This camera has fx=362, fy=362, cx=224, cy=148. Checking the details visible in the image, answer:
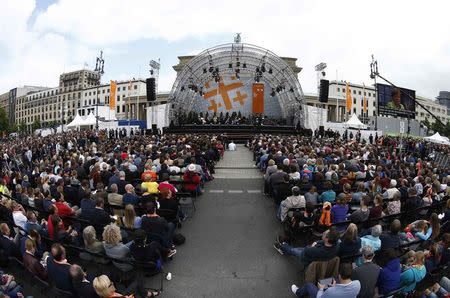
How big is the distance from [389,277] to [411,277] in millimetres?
418

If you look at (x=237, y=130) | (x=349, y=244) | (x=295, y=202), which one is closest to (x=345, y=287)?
(x=349, y=244)

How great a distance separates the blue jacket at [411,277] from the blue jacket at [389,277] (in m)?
0.17

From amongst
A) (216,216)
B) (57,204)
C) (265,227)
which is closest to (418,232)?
(265,227)

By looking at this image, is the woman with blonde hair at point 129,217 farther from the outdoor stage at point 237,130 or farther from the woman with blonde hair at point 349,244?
the outdoor stage at point 237,130

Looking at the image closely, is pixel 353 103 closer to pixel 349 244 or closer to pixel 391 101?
pixel 391 101

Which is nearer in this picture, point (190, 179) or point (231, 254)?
point (231, 254)

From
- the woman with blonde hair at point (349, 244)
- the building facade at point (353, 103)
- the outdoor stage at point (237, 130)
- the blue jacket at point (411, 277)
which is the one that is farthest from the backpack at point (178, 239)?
the building facade at point (353, 103)

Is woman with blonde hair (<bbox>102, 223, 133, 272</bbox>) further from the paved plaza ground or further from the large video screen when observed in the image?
the large video screen

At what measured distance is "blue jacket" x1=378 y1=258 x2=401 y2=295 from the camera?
512 centimetres

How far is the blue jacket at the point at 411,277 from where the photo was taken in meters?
5.27

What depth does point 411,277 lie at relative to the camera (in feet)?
17.3

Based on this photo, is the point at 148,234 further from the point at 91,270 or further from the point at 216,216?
the point at 216,216

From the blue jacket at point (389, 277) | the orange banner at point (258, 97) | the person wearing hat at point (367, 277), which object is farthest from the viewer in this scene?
the orange banner at point (258, 97)

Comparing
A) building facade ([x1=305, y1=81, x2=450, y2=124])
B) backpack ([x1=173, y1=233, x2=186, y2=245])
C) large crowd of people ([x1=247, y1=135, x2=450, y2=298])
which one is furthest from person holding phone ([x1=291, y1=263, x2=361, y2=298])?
building facade ([x1=305, y1=81, x2=450, y2=124])
